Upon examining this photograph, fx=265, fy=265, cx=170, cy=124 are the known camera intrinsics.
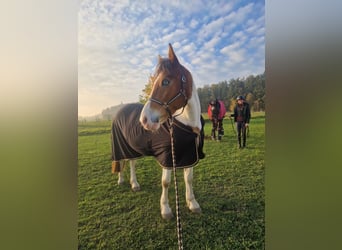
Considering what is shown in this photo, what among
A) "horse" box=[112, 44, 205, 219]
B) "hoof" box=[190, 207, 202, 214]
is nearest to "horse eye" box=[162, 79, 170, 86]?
"horse" box=[112, 44, 205, 219]

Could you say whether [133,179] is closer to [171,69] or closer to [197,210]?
[197,210]

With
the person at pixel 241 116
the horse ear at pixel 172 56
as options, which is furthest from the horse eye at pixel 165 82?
the person at pixel 241 116

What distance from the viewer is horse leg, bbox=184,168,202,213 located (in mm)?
1637

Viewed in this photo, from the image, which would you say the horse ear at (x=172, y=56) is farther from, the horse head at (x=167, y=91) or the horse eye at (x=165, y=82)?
the horse eye at (x=165, y=82)

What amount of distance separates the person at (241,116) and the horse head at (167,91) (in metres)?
0.30

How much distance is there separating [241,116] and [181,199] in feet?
2.08

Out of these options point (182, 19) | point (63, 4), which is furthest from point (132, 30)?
point (63, 4)

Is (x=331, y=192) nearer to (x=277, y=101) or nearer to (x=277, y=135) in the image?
(x=277, y=135)

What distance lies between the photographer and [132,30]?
67.9 inches

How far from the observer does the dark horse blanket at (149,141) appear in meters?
1.65

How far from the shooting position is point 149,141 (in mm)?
→ 1705

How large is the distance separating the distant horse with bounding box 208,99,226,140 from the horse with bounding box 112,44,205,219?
0.23ft

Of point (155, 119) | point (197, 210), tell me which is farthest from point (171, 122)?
point (197, 210)

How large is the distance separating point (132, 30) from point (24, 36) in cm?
72
